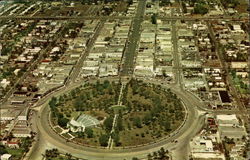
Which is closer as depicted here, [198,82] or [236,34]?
[198,82]

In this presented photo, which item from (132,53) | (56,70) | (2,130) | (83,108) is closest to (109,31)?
(132,53)

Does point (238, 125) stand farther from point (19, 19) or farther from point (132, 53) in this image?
point (19, 19)

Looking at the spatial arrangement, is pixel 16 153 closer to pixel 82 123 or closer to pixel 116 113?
pixel 82 123

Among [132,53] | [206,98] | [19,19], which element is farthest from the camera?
[19,19]

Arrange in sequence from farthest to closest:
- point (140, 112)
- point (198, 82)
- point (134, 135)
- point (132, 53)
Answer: point (132, 53) < point (198, 82) < point (140, 112) < point (134, 135)

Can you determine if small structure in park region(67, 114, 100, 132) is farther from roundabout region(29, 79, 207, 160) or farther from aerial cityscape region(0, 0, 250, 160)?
roundabout region(29, 79, 207, 160)

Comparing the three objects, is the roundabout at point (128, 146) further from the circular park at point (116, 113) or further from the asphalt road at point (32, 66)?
the asphalt road at point (32, 66)
